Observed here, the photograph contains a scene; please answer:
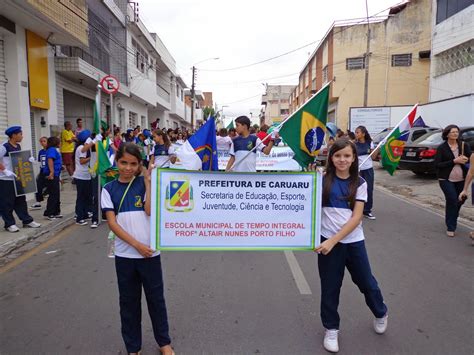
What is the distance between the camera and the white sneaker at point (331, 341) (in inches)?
113

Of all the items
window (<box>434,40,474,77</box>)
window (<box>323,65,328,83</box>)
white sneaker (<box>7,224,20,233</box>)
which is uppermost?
window (<box>323,65,328,83</box>)

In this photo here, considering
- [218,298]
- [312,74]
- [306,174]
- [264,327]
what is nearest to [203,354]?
[264,327]

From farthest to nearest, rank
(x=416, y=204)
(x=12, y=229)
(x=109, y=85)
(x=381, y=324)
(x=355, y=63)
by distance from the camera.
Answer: (x=355, y=63) → (x=416, y=204) → (x=109, y=85) → (x=12, y=229) → (x=381, y=324)

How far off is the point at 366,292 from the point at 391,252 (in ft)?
8.89

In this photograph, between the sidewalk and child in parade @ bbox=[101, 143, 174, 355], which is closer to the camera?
child in parade @ bbox=[101, 143, 174, 355]

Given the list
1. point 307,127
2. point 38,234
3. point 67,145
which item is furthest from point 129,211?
point 67,145

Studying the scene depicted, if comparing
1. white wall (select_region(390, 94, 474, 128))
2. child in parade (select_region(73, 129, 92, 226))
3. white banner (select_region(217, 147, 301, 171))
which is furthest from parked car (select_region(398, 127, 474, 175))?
child in parade (select_region(73, 129, 92, 226))

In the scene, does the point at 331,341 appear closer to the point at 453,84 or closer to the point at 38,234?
the point at 38,234

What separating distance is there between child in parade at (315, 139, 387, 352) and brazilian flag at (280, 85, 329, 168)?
22.3 inches

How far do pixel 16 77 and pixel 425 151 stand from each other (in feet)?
40.4

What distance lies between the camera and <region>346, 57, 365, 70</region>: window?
27594mm

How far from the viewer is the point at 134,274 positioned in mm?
2672

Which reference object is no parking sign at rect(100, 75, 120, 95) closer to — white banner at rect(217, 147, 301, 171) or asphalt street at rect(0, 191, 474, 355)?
white banner at rect(217, 147, 301, 171)

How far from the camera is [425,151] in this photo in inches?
480
